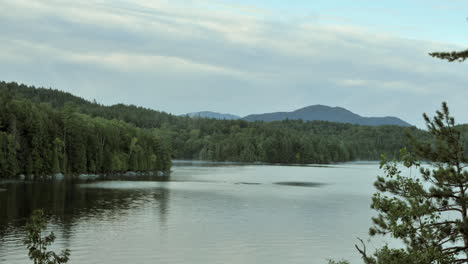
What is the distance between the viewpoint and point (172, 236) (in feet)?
138

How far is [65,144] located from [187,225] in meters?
69.8

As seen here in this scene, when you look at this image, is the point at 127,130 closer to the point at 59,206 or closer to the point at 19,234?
the point at 59,206

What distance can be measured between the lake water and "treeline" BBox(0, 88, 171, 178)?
19.0 meters

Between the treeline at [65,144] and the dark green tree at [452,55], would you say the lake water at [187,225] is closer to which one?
the treeline at [65,144]

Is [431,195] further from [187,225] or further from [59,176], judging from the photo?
[59,176]

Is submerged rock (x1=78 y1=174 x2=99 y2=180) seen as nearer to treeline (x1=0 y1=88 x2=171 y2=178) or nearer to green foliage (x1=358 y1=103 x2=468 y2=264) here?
treeline (x1=0 y1=88 x2=171 y2=178)

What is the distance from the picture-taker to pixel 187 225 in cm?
4800

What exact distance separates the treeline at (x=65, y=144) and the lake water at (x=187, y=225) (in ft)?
62.5

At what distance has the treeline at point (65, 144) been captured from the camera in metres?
96.1

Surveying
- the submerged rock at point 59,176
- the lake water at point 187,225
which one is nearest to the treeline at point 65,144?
the submerged rock at point 59,176

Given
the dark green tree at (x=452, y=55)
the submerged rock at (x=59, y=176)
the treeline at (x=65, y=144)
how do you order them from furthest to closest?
the submerged rock at (x=59, y=176)
the treeline at (x=65, y=144)
the dark green tree at (x=452, y=55)

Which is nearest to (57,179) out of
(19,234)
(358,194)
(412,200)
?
(358,194)

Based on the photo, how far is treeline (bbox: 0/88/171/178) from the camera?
96.1 meters

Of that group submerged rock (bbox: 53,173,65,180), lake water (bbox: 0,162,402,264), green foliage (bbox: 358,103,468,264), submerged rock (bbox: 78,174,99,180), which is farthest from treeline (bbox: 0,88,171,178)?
green foliage (bbox: 358,103,468,264)
